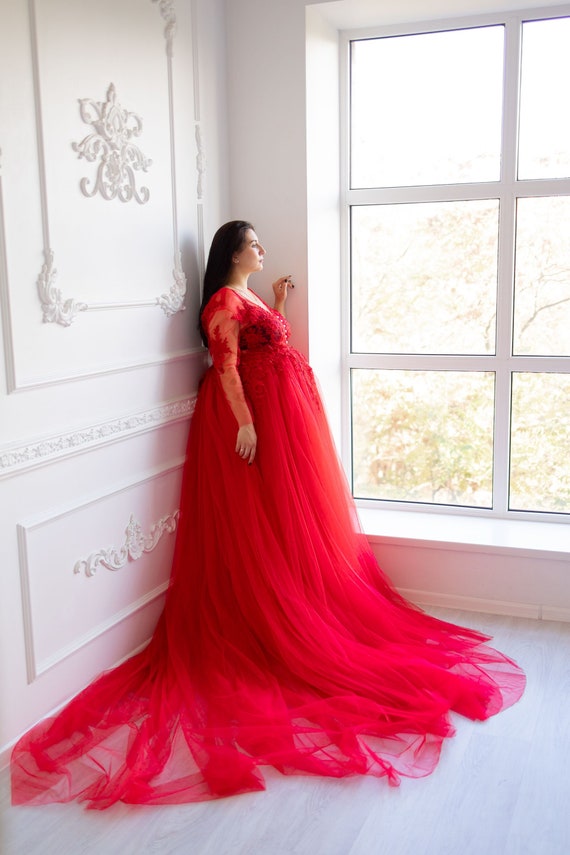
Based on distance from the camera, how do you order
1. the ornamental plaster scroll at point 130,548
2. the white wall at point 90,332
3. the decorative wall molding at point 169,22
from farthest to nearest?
the decorative wall molding at point 169,22 < the ornamental plaster scroll at point 130,548 < the white wall at point 90,332

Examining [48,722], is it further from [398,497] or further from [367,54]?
[367,54]

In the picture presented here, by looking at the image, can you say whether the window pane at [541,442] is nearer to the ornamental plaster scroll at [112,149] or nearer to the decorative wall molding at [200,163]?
the decorative wall molding at [200,163]

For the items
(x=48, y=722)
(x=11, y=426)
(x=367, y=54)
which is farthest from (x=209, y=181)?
(x=48, y=722)

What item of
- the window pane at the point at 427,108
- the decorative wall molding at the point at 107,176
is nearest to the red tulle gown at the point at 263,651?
the decorative wall molding at the point at 107,176

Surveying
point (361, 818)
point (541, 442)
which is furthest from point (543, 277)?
point (361, 818)

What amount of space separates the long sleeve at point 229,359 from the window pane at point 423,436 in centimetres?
93

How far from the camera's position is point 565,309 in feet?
10.5

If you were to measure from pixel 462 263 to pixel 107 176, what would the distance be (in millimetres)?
1549

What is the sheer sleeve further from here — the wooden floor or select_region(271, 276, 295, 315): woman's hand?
the wooden floor

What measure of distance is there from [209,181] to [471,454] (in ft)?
4.91

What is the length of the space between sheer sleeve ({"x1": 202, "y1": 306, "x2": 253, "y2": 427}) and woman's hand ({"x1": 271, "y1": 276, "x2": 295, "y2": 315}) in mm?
466

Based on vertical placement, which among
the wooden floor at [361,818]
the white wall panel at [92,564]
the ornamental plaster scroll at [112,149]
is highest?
the ornamental plaster scroll at [112,149]

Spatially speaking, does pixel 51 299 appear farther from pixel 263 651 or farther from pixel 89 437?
pixel 263 651

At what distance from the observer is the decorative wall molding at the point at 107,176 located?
2148 millimetres
